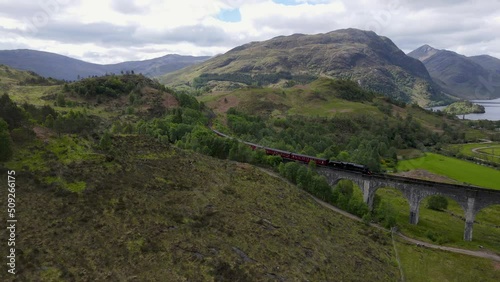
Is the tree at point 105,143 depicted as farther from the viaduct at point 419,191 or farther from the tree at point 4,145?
the viaduct at point 419,191

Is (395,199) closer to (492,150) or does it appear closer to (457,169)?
(457,169)

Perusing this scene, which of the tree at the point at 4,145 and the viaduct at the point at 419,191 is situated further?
the viaduct at the point at 419,191

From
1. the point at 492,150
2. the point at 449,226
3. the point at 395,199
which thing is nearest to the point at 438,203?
the point at 395,199

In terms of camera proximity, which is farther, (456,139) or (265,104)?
(265,104)

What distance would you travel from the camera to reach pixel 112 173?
152 ft

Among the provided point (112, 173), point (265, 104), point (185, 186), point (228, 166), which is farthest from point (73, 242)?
point (265, 104)

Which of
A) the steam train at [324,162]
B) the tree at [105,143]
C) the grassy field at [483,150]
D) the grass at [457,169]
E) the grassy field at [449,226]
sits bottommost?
the grassy field at [449,226]

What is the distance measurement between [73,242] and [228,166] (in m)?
35.9

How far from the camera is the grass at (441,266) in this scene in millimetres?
47469

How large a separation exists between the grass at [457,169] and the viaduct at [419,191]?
38.5 metres

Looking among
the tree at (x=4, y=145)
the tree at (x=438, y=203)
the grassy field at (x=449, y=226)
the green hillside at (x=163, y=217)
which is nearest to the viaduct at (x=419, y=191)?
the grassy field at (x=449, y=226)

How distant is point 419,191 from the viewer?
65.5m

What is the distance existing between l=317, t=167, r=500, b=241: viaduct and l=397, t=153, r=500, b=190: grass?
126 ft

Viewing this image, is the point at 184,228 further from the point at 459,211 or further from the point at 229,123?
the point at 229,123
